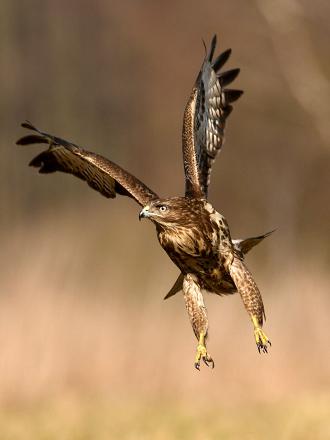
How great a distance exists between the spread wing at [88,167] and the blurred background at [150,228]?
4.85m

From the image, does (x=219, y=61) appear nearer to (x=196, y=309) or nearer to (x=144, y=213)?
(x=144, y=213)

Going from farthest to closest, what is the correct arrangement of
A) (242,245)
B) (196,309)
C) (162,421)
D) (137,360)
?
(137,360) < (162,421) < (242,245) < (196,309)

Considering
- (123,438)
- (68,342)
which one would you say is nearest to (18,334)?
(68,342)

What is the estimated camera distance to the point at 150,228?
16094 mm

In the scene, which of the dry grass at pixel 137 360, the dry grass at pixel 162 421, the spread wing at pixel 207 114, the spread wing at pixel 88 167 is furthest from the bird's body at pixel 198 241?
the dry grass at pixel 137 360

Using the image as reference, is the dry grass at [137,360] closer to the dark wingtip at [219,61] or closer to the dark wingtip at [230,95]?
the dark wingtip at [230,95]

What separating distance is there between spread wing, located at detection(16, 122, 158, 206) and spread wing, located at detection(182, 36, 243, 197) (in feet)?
1.61

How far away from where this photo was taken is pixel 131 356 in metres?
13.7

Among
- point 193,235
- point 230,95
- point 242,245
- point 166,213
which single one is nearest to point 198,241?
point 193,235

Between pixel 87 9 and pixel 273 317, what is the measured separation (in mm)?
7907

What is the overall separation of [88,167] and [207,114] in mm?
1099

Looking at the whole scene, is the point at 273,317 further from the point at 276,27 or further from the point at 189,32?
the point at 189,32

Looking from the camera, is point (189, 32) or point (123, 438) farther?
point (189, 32)

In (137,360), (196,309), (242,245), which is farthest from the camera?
(137,360)
